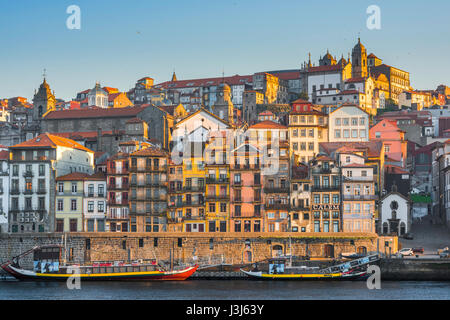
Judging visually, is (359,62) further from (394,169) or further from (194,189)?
(194,189)

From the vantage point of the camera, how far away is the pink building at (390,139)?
110 metres

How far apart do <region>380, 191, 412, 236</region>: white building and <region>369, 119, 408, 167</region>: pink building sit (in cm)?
2244

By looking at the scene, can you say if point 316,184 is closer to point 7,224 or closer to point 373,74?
point 7,224

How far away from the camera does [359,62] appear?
589ft

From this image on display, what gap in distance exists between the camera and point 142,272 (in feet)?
242

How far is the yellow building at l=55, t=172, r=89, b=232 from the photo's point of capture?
279 feet

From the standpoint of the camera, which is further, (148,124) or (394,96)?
(394,96)

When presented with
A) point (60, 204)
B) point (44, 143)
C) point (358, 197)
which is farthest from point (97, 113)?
point (358, 197)

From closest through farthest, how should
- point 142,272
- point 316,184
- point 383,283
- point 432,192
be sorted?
point 383,283 < point 142,272 < point 316,184 < point 432,192

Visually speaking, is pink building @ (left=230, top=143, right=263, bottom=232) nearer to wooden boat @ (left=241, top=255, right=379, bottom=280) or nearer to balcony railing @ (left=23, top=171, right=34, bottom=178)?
wooden boat @ (left=241, top=255, right=379, bottom=280)

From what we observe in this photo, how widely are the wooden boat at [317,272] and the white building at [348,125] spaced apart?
125 feet

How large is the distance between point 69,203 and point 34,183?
201 inches

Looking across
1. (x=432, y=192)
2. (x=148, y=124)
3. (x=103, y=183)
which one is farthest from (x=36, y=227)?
(x=432, y=192)
